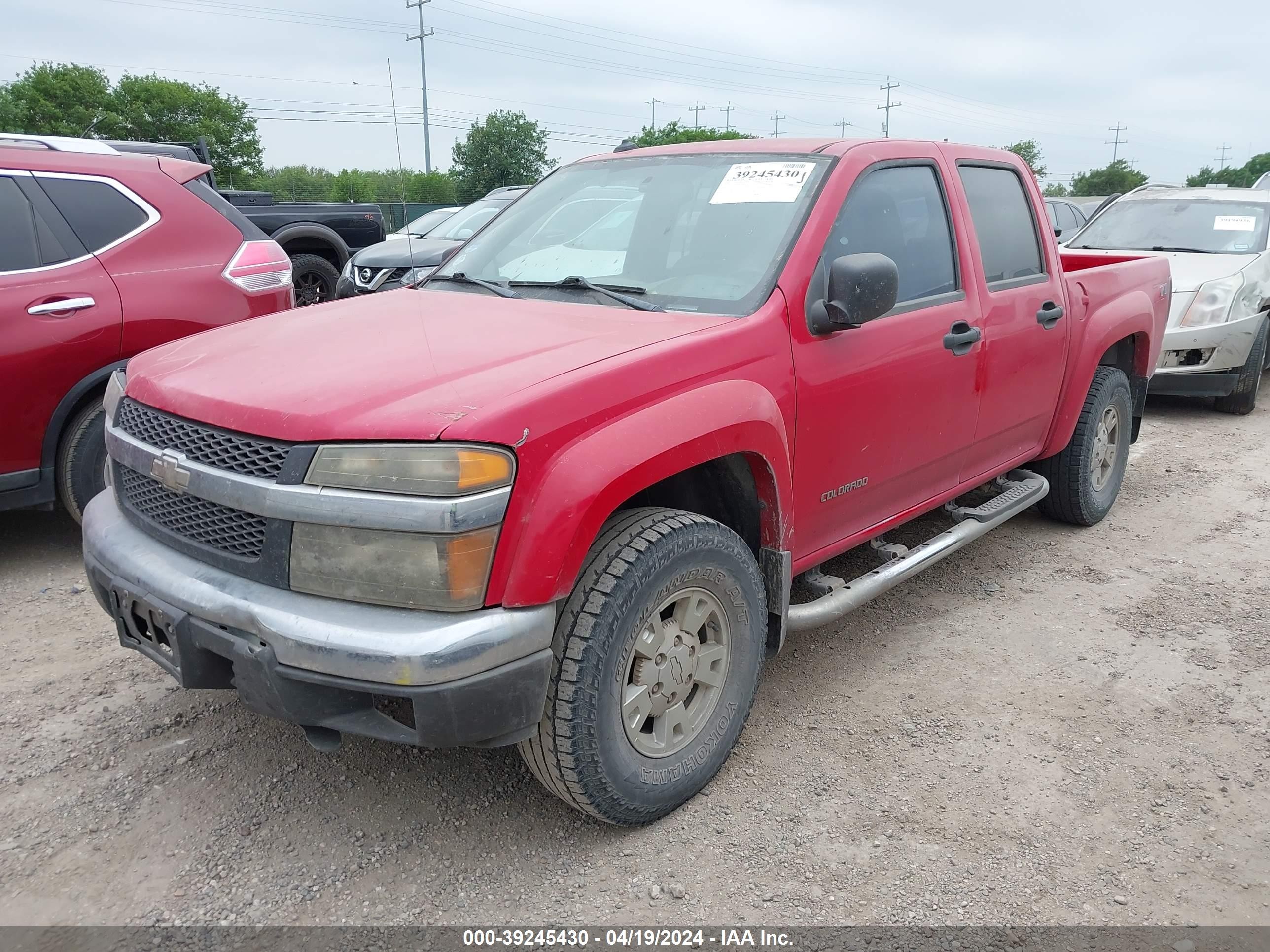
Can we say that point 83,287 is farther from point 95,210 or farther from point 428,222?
point 428,222

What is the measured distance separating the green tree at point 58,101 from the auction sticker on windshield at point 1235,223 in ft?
172

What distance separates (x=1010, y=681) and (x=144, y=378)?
9.85 feet

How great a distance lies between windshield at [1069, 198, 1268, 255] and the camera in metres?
8.13

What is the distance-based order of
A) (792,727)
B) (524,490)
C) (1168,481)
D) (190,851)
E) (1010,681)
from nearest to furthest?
(524,490) < (190,851) < (792,727) < (1010,681) < (1168,481)

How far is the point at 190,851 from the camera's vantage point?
2.54m

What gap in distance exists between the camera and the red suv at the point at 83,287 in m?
4.14

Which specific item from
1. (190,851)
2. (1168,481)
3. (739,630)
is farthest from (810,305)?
(1168,481)

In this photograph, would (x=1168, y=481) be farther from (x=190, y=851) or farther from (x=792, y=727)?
(x=190, y=851)

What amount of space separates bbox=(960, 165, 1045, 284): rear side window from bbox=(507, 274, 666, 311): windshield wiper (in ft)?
5.21

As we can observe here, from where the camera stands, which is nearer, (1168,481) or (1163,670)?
(1163,670)

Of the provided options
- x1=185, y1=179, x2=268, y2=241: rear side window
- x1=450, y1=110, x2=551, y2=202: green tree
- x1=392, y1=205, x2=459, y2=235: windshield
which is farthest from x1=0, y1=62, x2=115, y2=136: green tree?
x1=185, y1=179, x2=268, y2=241: rear side window

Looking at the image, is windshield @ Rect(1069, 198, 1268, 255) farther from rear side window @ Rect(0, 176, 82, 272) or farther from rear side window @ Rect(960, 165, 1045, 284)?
rear side window @ Rect(0, 176, 82, 272)

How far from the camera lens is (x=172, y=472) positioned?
2.45 m

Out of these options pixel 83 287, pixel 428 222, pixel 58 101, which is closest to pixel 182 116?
pixel 58 101
